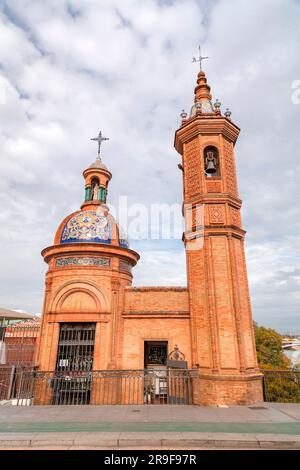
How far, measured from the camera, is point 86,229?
13.8 m

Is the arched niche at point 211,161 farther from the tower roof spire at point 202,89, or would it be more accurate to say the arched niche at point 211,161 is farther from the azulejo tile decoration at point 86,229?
the azulejo tile decoration at point 86,229

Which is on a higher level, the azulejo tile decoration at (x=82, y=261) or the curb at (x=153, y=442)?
the azulejo tile decoration at (x=82, y=261)

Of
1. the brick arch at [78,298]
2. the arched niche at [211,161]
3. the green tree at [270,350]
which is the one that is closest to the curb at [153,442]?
the brick arch at [78,298]

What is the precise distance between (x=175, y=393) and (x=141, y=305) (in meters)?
3.56

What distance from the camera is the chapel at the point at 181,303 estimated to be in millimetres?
10359

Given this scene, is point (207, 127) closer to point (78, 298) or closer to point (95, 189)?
point (95, 189)

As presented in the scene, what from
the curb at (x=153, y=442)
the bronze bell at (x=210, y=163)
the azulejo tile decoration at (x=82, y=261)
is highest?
the bronze bell at (x=210, y=163)

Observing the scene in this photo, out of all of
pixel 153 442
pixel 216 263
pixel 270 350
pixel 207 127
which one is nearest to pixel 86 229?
pixel 216 263

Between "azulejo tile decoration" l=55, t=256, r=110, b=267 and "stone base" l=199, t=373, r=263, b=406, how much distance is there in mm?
6395

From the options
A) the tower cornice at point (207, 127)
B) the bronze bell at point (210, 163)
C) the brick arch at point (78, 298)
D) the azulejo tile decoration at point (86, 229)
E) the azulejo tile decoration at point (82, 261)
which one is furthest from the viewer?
the azulejo tile decoration at point (86, 229)

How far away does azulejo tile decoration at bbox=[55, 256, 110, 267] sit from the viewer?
13057 millimetres

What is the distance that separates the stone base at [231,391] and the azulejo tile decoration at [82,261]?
21.0 feet
